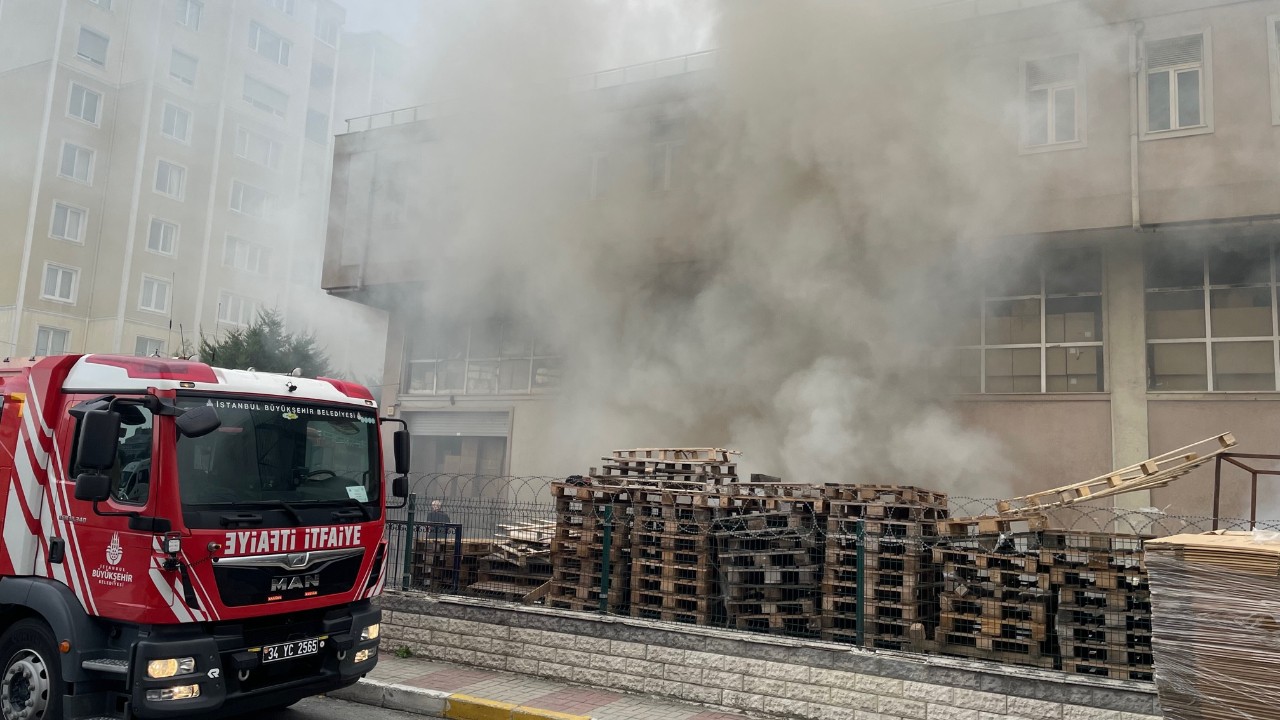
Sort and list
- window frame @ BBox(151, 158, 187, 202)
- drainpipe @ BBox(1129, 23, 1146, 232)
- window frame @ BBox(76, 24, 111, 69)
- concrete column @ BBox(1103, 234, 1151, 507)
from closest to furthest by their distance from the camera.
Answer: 1. drainpipe @ BBox(1129, 23, 1146, 232)
2. concrete column @ BBox(1103, 234, 1151, 507)
3. window frame @ BBox(76, 24, 111, 69)
4. window frame @ BBox(151, 158, 187, 202)

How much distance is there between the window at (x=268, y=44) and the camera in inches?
1033

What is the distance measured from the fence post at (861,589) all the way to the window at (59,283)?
28.3 metres

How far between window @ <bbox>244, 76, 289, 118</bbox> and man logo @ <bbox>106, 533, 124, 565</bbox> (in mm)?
25917

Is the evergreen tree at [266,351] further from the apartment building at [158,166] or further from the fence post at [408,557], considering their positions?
the fence post at [408,557]

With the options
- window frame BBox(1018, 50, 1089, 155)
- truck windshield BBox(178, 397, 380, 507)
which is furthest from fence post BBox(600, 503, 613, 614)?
window frame BBox(1018, 50, 1089, 155)

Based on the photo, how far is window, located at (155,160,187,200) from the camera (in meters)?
28.0

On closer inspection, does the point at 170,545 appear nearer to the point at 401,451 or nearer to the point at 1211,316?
the point at 401,451

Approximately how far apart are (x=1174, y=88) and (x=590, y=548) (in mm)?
10973

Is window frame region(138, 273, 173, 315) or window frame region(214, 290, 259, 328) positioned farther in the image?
window frame region(214, 290, 259, 328)

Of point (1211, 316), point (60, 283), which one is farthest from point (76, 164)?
point (1211, 316)

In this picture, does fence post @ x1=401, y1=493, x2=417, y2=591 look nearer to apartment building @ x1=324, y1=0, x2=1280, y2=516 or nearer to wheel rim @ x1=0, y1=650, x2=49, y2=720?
wheel rim @ x1=0, y1=650, x2=49, y2=720

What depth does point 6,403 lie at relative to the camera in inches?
223

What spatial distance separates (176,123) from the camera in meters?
26.2

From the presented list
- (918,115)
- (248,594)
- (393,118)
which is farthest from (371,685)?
(393,118)
